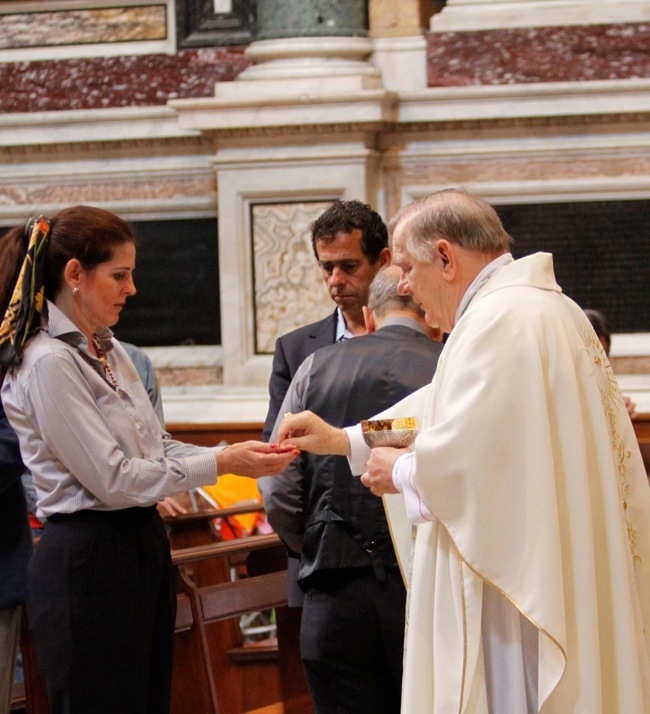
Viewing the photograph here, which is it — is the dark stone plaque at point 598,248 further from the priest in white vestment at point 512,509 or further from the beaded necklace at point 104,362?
the priest in white vestment at point 512,509

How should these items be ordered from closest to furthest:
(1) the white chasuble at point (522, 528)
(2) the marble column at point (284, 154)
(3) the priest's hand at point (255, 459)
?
(1) the white chasuble at point (522, 528) → (3) the priest's hand at point (255, 459) → (2) the marble column at point (284, 154)

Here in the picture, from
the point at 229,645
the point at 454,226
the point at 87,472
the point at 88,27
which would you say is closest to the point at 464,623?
the point at 454,226

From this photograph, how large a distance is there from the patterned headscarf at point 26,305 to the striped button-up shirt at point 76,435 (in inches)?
1.1

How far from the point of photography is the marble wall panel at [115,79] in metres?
7.07

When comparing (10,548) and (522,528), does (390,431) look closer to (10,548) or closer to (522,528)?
(522,528)

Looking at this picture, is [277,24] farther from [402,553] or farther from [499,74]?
[402,553]

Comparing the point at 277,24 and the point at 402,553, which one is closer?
the point at 402,553

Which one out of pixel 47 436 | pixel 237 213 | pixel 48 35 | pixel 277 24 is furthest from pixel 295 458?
pixel 48 35

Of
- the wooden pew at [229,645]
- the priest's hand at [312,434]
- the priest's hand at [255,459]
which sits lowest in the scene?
the wooden pew at [229,645]

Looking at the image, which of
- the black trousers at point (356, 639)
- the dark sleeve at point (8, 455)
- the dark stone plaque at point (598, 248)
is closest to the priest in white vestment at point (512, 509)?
the black trousers at point (356, 639)

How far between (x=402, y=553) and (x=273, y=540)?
1363 mm

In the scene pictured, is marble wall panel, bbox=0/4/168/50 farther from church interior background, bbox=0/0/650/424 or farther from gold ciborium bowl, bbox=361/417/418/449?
gold ciborium bowl, bbox=361/417/418/449

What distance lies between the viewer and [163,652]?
3443 mm

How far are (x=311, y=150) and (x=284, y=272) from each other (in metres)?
0.62
